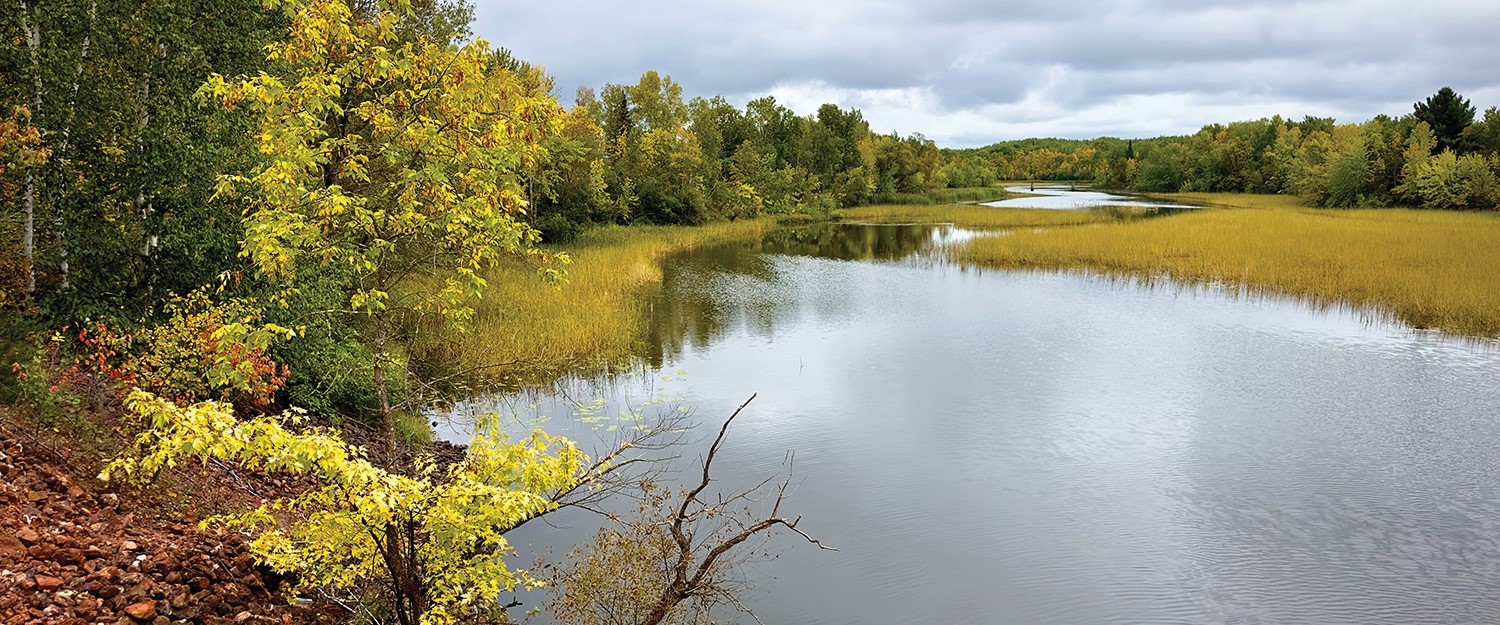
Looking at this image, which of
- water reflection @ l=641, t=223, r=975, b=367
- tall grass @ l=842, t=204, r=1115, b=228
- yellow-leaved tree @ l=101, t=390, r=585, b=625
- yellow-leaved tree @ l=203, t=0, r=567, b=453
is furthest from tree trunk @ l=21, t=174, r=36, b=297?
tall grass @ l=842, t=204, r=1115, b=228

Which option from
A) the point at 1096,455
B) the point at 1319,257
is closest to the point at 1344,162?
the point at 1319,257

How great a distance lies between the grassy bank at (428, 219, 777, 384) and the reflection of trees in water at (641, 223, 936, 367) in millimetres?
744

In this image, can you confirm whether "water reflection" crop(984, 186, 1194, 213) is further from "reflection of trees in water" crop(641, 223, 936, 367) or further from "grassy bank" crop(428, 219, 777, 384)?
"grassy bank" crop(428, 219, 777, 384)

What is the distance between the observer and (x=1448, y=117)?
56.0 meters

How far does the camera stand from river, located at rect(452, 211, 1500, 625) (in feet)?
26.5

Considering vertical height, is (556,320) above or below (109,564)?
below

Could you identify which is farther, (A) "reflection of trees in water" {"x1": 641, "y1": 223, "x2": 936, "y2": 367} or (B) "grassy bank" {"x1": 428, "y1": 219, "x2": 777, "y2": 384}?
(A) "reflection of trees in water" {"x1": 641, "y1": 223, "x2": 936, "y2": 367}

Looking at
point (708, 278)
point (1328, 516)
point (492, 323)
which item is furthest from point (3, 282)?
point (708, 278)

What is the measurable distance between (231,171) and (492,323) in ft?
23.7

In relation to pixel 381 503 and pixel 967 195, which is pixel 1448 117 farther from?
pixel 381 503

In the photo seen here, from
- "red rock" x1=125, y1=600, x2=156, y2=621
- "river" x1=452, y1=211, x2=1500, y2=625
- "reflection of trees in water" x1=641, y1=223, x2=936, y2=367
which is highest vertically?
"red rock" x1=125, y1=600, x2=156, y2=621

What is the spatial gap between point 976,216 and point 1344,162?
26.6 meters

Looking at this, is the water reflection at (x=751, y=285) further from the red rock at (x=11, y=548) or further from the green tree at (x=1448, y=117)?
the green tree at (x=1448, y=117)

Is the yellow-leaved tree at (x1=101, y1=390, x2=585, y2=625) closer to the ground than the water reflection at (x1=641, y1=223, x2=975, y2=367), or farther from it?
farther from it
